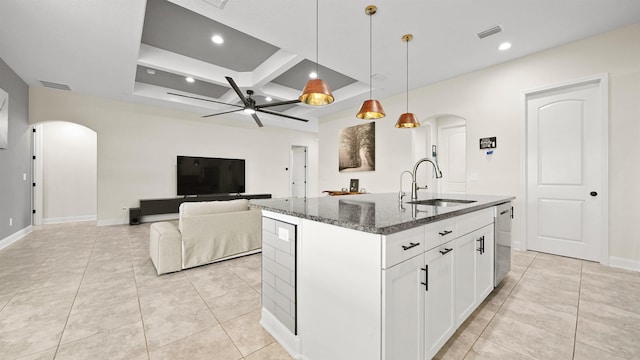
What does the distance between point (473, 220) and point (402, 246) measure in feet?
3.16

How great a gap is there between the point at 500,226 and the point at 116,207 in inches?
278

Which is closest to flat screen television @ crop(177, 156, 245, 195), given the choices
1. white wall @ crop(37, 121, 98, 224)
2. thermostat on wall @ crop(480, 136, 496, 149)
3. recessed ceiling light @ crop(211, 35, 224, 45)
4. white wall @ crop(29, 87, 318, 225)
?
white wall @ crop(29, 87, 318, 225)

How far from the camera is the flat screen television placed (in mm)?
6121

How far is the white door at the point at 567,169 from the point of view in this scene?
2953 mm

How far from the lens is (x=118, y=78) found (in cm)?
414

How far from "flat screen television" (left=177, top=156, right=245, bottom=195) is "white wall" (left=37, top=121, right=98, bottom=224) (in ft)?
7.41

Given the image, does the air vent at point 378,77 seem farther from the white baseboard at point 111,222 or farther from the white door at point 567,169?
the white baseboard at point 111,222

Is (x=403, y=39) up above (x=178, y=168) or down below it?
above

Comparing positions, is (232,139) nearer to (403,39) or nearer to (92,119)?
(92,119)

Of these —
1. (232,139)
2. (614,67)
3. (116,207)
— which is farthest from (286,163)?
(614,67)

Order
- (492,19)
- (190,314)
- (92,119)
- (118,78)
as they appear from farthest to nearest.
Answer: (92,119)
(118,78)
(492,19)
(190,314)

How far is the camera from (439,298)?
132 centimetres

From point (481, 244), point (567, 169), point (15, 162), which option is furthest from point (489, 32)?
point (15, 162)

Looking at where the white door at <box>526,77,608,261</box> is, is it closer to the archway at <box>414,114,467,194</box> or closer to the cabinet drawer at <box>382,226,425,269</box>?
the archway at <box>414,114,467,194</box>
